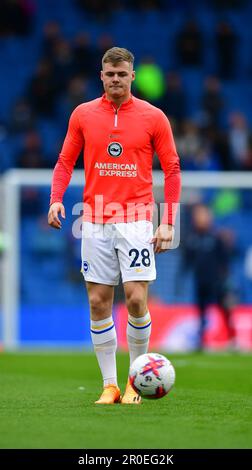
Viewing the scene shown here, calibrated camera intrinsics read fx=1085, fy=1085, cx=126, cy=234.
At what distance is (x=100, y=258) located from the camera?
767 cm

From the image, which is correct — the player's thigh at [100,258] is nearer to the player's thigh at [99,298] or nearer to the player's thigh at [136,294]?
the player's thigh at [99,298]

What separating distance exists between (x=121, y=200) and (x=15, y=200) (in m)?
11.3

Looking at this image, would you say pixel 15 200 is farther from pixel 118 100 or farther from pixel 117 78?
pixel 117 78

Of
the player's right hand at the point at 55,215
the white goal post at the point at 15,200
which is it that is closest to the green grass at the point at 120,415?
the player's right hand at the point at 55,215

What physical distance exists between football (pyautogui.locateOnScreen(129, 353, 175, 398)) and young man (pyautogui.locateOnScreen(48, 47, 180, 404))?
1.50 ft

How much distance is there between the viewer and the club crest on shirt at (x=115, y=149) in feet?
25.1

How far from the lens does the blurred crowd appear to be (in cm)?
2063

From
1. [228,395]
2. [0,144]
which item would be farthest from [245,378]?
[0,144]

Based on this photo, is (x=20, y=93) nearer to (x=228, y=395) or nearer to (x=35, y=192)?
(x=35, y=192)

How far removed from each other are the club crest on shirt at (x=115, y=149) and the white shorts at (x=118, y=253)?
1.62ft

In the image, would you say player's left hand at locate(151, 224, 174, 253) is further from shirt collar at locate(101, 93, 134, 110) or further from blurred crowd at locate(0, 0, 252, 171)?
blurred crowd at locate(0, 0, 252, 171)

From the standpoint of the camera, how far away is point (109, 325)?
7.79m

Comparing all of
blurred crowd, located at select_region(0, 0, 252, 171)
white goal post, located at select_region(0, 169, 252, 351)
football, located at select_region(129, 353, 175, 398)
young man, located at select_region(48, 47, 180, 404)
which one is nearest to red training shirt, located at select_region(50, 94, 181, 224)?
young man, located at select_region(48, 47, 180, 404)
